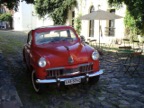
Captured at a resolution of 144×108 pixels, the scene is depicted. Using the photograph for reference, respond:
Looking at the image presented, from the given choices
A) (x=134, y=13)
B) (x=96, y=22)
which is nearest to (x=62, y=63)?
(x=134, y=13)

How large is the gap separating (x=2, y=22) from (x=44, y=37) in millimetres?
64073

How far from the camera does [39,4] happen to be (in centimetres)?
3584

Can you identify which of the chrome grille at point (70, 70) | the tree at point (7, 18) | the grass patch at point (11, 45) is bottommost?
the grass patch at point (11, 45)

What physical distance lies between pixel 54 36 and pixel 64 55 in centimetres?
150

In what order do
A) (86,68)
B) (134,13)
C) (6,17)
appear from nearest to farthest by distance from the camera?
(86,68)
(134,13)
(6,17)

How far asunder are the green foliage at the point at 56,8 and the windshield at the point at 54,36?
24113 millimetres

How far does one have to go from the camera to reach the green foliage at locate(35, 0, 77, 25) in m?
33.1

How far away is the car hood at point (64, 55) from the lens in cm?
724

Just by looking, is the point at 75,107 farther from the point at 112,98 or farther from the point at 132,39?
the point at 132,39

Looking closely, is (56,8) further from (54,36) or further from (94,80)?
(94,80)

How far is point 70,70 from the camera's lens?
289 inches

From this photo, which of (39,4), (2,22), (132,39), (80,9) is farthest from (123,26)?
(2,22)

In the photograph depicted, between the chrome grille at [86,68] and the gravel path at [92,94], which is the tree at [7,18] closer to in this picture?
the gravel path at [92,94]

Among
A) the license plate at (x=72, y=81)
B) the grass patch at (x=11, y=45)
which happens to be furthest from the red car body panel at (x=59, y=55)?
the grass patch at (x=11, y=45)
